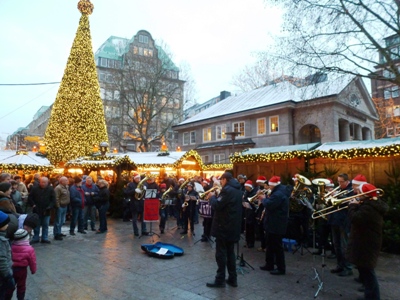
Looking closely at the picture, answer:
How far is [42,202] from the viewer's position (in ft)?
31.0

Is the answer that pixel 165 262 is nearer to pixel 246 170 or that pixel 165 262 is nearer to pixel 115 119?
pixel 246 170

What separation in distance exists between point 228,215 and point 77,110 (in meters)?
18.6

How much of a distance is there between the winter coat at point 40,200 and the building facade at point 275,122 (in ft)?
50.0

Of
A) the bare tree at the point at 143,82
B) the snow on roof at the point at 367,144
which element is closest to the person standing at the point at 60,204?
the snow on roof at the point at 367,144

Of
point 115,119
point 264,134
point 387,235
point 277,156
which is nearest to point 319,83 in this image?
point 277,156

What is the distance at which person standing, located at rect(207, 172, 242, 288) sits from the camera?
18.8 ft

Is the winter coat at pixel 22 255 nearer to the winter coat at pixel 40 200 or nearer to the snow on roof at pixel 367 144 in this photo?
the winter coat at pixel 40 200

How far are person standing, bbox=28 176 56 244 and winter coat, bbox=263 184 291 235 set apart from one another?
6.89 m

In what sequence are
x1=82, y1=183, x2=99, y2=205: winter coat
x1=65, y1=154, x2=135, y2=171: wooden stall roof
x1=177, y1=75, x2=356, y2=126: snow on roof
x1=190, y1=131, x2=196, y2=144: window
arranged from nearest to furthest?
x1=82, y1=183, x2=99, y2=205: winter coat → x1=65, y1=154, x2=135, y2=171: wooden stall roof → x1=177, y1=75, x2=356, y2=126: snow on roof → x1=190, y1=131, x2=196, y2=144: window

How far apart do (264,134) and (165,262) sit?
23623 millimetres

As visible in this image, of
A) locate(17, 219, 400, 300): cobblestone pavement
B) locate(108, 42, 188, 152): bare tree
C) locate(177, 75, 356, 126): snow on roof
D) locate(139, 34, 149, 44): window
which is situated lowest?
locate(17, 219, 400, 300): cobblestone pavement

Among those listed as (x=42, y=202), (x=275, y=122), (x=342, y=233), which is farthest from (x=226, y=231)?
(x=275, y=122)

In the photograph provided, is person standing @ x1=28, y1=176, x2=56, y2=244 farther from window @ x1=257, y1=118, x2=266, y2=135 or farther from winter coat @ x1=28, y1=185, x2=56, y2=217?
window @ x1=257, y1=118, x2=266, y2=135

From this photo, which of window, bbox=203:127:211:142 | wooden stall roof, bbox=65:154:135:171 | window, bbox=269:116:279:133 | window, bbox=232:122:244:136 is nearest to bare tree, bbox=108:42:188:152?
window, bbox=203:127:211:142
